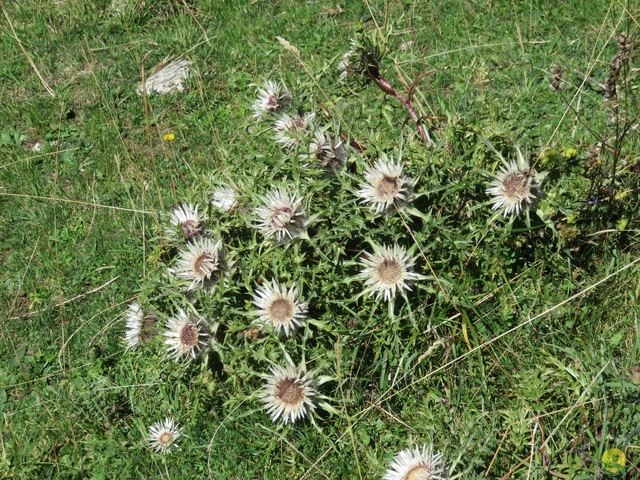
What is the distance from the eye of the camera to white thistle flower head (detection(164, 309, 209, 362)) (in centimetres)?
299

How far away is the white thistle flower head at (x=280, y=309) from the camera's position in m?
2.93

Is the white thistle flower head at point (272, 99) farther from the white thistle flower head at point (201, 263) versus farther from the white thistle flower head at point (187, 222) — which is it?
the white thistle flower head at point (201, 263)

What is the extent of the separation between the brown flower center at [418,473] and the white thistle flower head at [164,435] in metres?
1.10

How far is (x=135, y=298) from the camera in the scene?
3.93m

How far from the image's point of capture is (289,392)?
2.90m

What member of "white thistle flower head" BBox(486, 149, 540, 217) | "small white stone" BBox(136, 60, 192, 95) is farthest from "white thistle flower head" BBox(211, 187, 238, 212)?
"small white stone" BBox(136, 60, 192, 95)

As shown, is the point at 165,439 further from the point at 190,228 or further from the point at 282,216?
the point at 282,216

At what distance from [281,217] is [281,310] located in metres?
0.37

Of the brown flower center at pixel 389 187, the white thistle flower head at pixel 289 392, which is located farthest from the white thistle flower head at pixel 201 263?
the brown flower center at pixel 389 187

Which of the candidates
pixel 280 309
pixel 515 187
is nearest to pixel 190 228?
pixel 280 309

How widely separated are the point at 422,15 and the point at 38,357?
3.34 m

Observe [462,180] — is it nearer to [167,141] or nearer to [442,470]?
[442,470]

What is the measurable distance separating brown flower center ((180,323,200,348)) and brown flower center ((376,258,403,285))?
0.78 metres

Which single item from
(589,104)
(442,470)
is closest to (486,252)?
(442,470)
